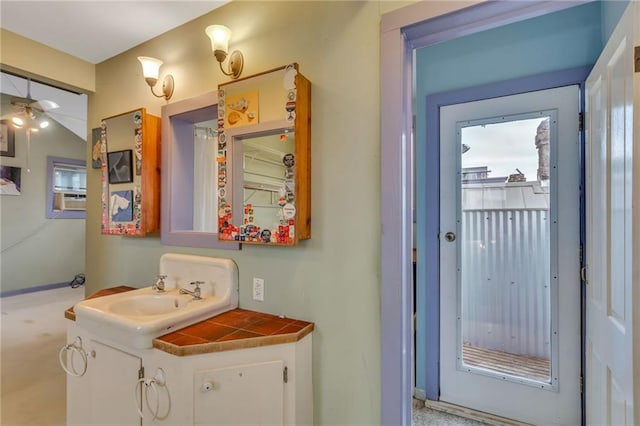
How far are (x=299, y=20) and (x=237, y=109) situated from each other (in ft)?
1.76

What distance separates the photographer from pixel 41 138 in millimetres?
4875

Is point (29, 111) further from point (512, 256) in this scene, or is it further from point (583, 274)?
point (583, 274)

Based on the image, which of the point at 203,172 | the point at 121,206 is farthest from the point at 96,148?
the point at 203,172

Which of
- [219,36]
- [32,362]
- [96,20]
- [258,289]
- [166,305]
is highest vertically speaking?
[96,20]

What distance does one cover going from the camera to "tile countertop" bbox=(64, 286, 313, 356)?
116 centimetres

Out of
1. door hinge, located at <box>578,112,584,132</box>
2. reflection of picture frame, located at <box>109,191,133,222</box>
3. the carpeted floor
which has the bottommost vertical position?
the carpeted floor

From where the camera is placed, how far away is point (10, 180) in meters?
4.56

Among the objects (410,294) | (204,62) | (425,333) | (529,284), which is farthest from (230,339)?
(529,284)

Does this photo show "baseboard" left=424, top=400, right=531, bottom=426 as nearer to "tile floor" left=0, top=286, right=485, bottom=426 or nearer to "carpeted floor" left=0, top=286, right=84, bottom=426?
"tile floor" left=0, top=286, right=485, bottom=426

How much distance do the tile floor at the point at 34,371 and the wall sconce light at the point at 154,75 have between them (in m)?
2.18

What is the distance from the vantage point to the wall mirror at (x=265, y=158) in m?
1.36

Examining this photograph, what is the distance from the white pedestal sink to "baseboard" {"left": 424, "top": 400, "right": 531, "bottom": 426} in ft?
4.95

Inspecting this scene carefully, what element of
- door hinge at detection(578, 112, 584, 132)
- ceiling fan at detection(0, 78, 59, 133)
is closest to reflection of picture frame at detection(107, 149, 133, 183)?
ceiling fan at detection(0, 78, 59, 133)

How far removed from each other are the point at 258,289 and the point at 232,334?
0.33m
